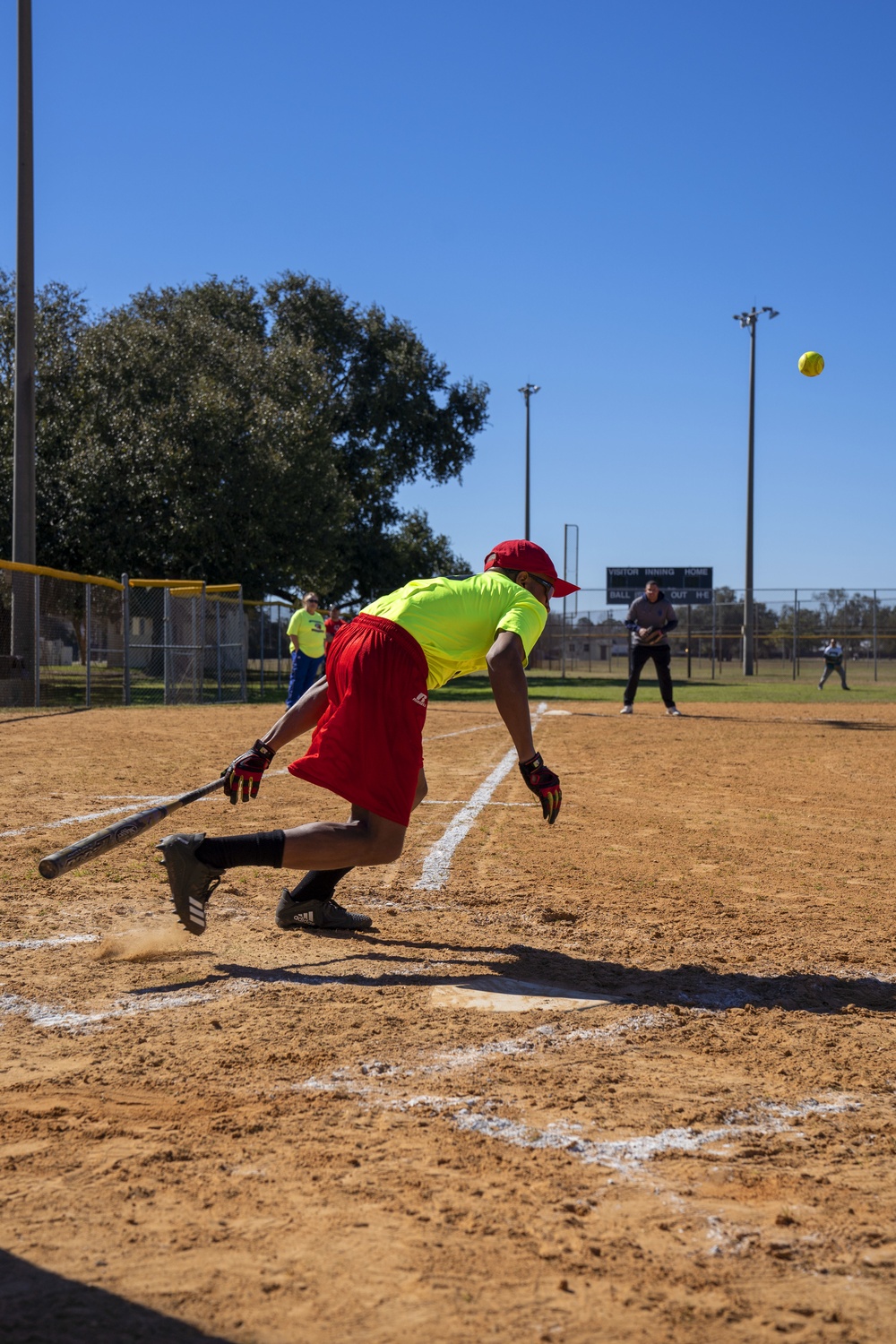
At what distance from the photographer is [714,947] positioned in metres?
4.69

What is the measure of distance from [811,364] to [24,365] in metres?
14.7

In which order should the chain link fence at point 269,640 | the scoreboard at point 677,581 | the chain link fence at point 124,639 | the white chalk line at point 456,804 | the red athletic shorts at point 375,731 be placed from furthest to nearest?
1. the scoreboard at point 677,581
2. the chain link fence at point 269,640
3. the chain link fence at point 124,639
4. the white chalk line at point 456,804
5. the red athletic shorts at point 375,731

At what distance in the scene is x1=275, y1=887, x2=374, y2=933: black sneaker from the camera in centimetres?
481

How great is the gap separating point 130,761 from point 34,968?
22.0 ft

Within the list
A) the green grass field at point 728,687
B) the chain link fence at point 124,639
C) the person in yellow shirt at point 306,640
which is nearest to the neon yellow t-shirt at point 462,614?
the person in yellow shirt at point 306,640

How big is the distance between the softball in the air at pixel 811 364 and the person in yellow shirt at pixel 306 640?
11.6m

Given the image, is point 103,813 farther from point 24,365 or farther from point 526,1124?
point 24,365

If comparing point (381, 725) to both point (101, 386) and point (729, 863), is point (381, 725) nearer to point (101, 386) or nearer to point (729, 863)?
point (729, 863)

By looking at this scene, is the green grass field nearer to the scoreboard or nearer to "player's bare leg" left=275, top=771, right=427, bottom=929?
the scoreboard

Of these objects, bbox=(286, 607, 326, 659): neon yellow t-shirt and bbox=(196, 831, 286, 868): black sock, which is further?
bbox=(286, 607, 326, 659): neon yellow t-shirt

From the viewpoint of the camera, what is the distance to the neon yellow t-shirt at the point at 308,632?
647 inches

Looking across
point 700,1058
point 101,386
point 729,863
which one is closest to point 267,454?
point 101,386

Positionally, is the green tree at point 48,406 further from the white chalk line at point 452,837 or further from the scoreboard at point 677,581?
the scoreboard at point 677,581

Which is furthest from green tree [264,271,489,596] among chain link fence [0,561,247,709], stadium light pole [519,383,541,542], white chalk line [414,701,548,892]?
white chalk line [414,701,548,892]
